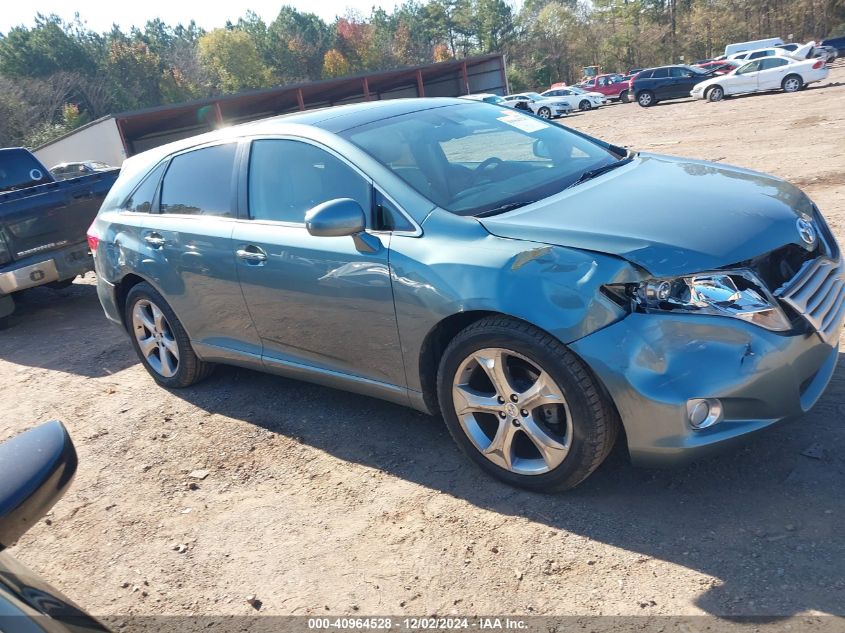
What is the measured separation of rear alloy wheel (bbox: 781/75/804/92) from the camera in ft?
83.2

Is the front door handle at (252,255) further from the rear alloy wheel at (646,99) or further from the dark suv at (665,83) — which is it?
the rear alloy wheel at (646,99)

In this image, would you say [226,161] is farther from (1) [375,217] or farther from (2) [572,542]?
(2) [572,542]

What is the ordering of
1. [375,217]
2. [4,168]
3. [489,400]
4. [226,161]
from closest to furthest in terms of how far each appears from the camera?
[489,400], [375,217], [226,161], [4,168]

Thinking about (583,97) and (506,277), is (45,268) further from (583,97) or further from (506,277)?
(583,97)

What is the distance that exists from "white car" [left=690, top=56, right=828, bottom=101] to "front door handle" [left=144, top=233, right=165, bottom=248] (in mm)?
26421

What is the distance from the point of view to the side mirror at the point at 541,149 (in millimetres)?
4130

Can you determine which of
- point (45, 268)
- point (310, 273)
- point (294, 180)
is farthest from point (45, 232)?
point (310, 273)

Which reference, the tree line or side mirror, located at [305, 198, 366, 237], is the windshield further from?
the tree line

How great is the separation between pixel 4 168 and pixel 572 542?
30.7 feet

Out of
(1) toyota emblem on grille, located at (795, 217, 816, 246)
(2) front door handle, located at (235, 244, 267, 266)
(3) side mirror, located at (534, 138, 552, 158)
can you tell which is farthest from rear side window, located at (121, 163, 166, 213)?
(1) toyota emblem on grille, located at (795, 217, 816, 246)

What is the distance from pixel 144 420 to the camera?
486 centimetres

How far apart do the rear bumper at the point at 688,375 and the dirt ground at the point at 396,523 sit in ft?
1.27

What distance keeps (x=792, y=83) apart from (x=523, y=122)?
83.1ft

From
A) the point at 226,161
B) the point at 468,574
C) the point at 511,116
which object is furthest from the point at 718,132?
Answer: the point at 468,574
